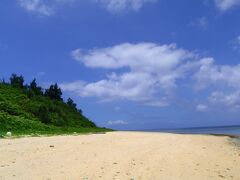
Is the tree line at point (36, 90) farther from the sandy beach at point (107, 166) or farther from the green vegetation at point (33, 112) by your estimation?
the sandy beach at point (107, 166)

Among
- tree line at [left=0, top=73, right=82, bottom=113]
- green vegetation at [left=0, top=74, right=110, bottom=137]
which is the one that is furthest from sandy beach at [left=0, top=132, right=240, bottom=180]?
tree line at [left=0, top=73, right=82, bottom=113]

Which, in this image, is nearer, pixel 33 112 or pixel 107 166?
pixel 107 166

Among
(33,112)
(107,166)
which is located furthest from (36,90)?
(107,166)

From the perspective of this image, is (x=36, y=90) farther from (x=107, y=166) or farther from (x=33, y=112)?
(x=107, y=166)

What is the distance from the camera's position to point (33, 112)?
206ft

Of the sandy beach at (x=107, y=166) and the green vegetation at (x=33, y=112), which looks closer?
the sandy beach at (x=107, y=166)

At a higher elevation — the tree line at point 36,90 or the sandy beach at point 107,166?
the tree line at point 36,90

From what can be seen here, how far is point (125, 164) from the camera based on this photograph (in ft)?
47.2

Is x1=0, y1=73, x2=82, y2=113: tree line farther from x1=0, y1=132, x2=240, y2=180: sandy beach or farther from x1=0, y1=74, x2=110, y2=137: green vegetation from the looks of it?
x1=0, y1=132, x2=240, y2=180: sandy beach

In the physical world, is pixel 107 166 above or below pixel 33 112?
below

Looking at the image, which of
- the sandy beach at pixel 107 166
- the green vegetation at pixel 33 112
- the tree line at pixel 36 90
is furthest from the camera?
the tree line at pixel 36 90

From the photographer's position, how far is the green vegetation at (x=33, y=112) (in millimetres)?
44281

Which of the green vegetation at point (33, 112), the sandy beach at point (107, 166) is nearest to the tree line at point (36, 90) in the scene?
the green vegetation at point (33, 112)

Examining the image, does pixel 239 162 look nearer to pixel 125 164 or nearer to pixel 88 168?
pixel 125 164
